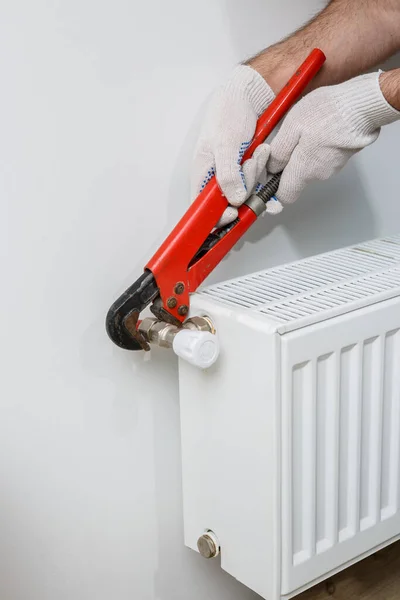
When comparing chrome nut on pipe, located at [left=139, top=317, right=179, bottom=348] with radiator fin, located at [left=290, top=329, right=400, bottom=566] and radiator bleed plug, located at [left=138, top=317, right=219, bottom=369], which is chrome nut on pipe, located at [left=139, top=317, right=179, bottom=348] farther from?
radiator fin, located at [left=290, top=329, right=400, bottom=566]

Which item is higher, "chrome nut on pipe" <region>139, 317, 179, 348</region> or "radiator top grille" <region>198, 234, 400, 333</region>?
"radiator top grille" <region>198, 234, 400, 333</region>

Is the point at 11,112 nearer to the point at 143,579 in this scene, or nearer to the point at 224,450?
the point at 224,450

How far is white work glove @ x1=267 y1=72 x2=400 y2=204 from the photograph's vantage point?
0.83 meters

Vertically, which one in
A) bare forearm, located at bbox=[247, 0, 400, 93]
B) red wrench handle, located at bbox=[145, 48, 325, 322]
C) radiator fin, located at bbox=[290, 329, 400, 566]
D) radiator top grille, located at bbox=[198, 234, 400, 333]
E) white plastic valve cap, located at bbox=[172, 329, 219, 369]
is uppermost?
bare forearm, located at bbox=[247, 0, 400, 93]

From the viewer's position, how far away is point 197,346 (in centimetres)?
78

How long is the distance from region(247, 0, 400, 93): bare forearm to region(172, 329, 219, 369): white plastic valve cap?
378 mm

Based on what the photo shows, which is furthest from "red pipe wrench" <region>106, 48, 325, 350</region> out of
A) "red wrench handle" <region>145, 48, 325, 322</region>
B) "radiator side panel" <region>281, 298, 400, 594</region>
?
"radiator side panel" <region>281, 298, 400, 594</region>

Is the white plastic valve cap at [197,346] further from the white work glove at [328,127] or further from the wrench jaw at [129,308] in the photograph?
the white work glove at [328,127]

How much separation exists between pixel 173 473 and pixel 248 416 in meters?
0.24

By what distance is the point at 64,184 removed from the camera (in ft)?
2.69

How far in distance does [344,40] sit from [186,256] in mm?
396


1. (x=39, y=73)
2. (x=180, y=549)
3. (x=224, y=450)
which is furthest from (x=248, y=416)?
(x=39, y=73)

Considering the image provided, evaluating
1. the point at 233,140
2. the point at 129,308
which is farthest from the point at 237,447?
the point at 233,140

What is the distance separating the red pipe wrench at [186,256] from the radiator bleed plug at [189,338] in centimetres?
1
